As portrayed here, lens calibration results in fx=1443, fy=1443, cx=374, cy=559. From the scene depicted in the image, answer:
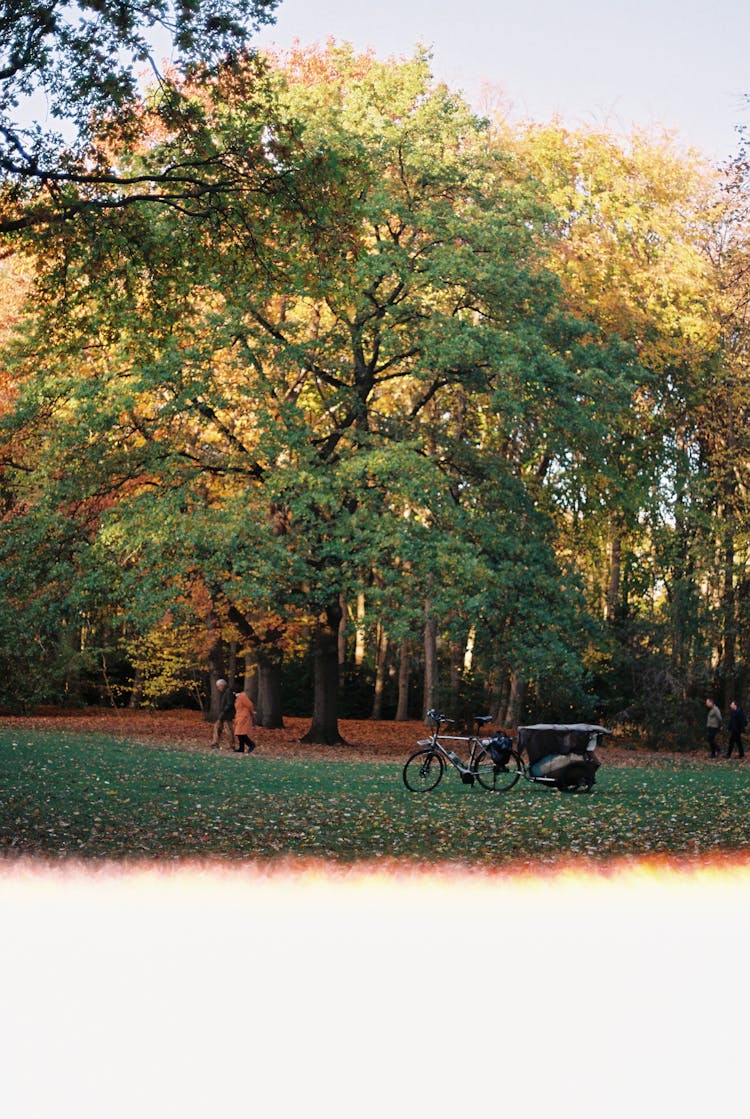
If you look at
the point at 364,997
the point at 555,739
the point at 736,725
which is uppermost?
the point at 736,725

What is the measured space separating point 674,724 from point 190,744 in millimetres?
14982

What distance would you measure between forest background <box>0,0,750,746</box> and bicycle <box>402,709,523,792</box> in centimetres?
721

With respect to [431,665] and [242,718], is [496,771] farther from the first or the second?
[431,665]

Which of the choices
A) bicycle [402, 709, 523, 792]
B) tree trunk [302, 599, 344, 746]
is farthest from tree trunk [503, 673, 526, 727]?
bicycle [402, 709, 523, 792]

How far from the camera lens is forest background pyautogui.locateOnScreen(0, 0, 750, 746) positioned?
105 feet

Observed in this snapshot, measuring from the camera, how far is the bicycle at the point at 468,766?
876 inches

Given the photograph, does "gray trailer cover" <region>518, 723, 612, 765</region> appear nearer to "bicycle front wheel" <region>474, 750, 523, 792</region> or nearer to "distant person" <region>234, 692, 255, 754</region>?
"bicycle front wheel" <region>474, 750, 523, 792</region>

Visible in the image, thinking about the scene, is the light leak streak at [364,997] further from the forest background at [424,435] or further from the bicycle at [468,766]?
the forest background at [424,435]

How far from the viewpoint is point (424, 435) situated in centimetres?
3469

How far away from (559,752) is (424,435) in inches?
504

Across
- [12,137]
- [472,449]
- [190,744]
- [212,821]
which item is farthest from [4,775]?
[472,449]

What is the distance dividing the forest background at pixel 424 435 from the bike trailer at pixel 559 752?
7.79m

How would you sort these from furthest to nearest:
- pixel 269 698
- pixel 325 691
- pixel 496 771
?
pixel 269 698 → pixel 325 691 → pixel 496 771

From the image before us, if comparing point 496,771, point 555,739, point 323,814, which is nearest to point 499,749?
point 496,771
